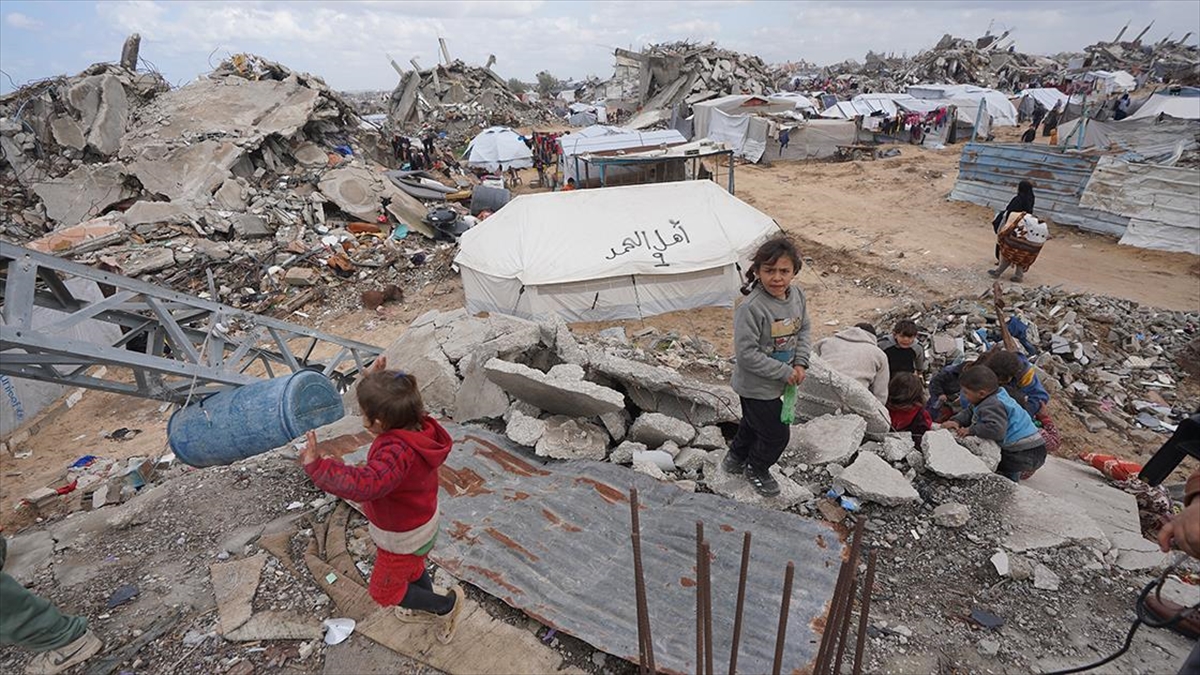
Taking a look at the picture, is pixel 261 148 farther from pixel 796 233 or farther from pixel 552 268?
pixel 796 233

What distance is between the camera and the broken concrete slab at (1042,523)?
10.2 feet

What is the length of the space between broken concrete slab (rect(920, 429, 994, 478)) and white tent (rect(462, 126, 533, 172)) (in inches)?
791

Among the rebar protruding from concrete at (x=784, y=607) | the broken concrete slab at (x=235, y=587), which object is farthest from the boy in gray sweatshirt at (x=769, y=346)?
the broken concrete slab at (x=235, y=587)

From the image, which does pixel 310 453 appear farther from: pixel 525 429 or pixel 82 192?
pixel 82 192

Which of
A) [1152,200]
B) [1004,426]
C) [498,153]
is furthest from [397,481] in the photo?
[498,153]

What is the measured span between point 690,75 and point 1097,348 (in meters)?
27.2

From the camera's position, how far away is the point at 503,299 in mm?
9734

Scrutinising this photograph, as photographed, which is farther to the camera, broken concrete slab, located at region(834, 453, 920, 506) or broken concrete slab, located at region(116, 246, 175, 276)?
broken concrete slab, located at region(116, 246, 175, 276)

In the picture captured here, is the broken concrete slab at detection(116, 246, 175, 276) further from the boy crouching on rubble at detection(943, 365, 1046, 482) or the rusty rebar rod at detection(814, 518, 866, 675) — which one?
the boy crouching on rubble at detection(943, 365, 1046, 482)

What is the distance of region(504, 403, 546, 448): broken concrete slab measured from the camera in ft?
13.2

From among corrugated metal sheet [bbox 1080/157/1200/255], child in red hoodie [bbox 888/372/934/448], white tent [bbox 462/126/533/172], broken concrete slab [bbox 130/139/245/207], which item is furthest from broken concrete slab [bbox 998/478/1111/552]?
white tent [bbox 462/126/533/172]

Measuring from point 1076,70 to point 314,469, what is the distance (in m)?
55.2

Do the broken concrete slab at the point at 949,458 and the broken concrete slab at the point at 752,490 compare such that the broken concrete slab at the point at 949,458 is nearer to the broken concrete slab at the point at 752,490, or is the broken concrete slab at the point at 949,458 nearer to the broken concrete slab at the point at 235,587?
the broken concrete slab at the point at 752,490

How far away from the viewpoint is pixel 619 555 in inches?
120
